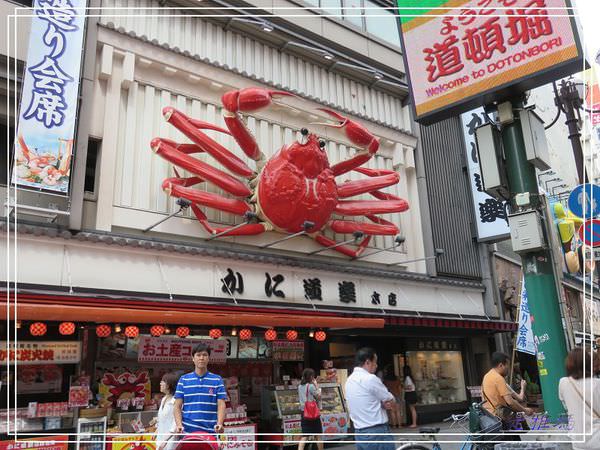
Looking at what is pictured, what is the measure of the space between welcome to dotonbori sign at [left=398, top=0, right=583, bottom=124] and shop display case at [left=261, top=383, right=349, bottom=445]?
6.35 m

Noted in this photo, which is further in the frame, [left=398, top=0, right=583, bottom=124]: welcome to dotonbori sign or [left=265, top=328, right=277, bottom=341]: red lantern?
[left=265, top=328, right=277, bottom=341]: red lantern

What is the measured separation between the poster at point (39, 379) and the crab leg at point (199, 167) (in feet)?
13.9

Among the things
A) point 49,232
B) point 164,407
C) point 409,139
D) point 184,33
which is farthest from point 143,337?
point 409,139

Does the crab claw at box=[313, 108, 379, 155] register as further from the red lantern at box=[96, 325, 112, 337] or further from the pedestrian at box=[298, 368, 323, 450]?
the red lantern at box=[96, 325, 112, 337]

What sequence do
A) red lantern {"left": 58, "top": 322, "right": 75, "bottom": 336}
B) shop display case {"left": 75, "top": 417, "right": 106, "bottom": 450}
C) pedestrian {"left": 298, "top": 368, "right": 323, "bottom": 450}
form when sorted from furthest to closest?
1. pedestrian {"left": 298, "top": 368, "right": 323, "bottom": 450}
2. shop display case {"left": 75, "top": 417, "right": 106, "bottom": 450}
3. red lantern {"left": 58, "top": 322, "right": 75, "bottom": 336}

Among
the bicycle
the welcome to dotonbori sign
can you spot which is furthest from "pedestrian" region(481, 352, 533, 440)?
the welcome to dotonbori sign

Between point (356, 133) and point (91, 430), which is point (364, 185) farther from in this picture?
point (91, 430)

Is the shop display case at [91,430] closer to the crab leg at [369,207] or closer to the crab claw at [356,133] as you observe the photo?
the crab leg at [369,207]

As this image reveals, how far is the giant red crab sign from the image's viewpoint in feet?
33.1

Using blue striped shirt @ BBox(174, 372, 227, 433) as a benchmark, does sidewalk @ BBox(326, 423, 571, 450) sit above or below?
below

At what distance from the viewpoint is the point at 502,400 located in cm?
641

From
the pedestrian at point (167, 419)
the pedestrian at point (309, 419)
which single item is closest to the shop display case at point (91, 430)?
the pedestrian at point (167, 419)

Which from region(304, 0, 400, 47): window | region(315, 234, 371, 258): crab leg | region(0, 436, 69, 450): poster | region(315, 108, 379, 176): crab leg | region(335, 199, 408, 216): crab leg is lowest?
region(0, 436, 69, 450): poster

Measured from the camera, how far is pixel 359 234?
12.0m
